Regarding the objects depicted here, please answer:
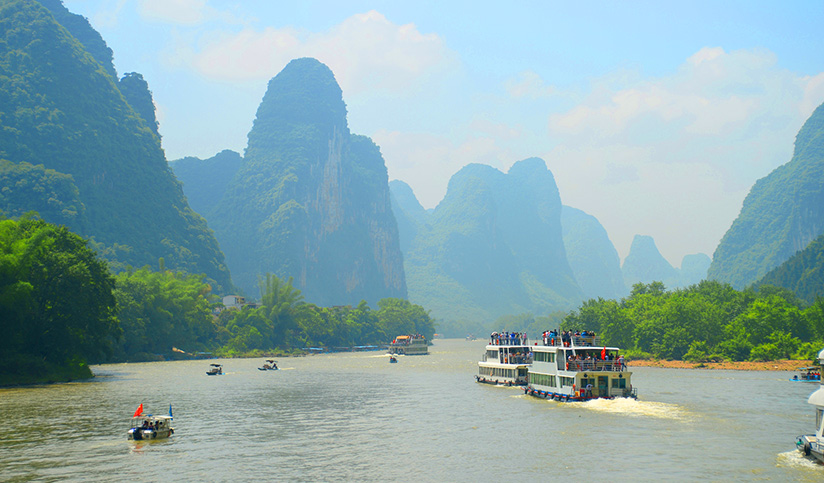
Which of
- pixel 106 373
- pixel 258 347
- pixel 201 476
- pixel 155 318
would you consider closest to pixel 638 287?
pixel 258 347

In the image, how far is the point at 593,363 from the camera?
58.2 meters

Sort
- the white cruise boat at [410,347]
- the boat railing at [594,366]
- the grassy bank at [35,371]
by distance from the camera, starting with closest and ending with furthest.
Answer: the boat railing at [594,366] → the grassy bank at [35,371] → the white cruise boat at [410,347]

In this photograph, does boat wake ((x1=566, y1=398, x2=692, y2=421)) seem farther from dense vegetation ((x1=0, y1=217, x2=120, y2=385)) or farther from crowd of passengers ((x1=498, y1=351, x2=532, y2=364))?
dense vegetation ((x1=0, y1=217, x2=120, y2=385))

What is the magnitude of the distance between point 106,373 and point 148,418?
53658mm

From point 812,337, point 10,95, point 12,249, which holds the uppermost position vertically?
point 10,95

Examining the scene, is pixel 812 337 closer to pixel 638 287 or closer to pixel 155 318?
pixel 638 287

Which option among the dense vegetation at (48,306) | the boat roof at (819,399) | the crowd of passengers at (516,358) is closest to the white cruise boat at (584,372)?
the crowd of passengers at (516,358)

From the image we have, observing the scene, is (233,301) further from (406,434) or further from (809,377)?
(406,434)

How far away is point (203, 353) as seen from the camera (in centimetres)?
14012

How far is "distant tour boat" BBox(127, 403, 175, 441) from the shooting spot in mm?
41812

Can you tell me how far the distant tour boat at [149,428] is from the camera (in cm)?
4181

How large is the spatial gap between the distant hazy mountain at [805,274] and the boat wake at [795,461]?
435 feet

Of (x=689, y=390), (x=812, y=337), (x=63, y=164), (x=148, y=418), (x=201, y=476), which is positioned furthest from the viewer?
(x=63, y=164)

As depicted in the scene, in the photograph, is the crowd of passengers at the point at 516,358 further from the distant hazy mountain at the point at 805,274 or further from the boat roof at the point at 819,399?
the distant hazy mountain at the point at 805,274
